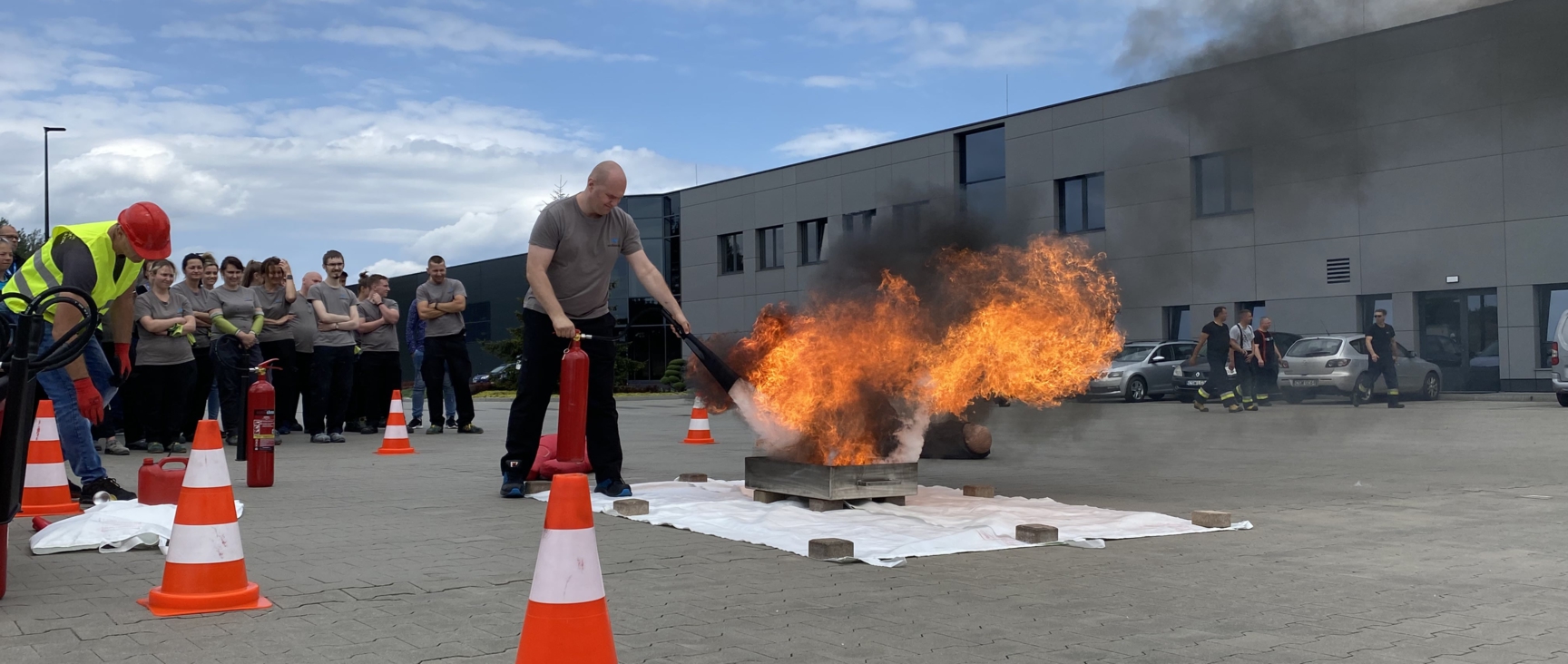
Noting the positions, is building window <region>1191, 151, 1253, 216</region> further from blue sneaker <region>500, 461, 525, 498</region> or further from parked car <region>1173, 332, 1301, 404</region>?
parked car <region>1173, 332, 1301, 404</region>

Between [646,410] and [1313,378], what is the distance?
529 inches

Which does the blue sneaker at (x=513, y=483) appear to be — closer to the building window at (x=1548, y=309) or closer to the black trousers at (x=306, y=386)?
the black trousers at (x=306, y=386)

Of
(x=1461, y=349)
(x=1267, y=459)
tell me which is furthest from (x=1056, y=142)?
(x=1461, y=349)

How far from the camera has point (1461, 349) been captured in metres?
27.6

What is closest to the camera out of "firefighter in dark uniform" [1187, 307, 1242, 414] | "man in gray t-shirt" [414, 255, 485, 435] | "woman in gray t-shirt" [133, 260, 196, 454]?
"woman in gray t-shirt" [133, 260, 196, 454]

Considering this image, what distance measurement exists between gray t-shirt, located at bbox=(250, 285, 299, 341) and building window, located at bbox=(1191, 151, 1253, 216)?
11016 millimetres

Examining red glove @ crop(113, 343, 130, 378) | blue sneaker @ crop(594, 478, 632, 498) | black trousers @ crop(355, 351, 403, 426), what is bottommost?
blue sneaker @ crop(594, 478, 632, 498)

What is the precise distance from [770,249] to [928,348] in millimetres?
39307

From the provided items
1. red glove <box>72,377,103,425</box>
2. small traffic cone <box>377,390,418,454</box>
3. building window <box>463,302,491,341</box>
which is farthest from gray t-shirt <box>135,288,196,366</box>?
building window <box>463,302,491,341</box>

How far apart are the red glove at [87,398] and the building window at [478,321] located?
5551cm

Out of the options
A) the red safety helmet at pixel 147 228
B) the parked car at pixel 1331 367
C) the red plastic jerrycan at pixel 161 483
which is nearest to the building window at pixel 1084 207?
the red safety helmet at pixel 147 228

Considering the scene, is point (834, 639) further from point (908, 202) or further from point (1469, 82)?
point (908, 202)

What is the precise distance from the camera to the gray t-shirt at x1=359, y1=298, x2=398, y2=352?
53.5 ft

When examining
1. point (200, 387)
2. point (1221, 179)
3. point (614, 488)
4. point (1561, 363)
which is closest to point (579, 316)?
point (614, 488)
